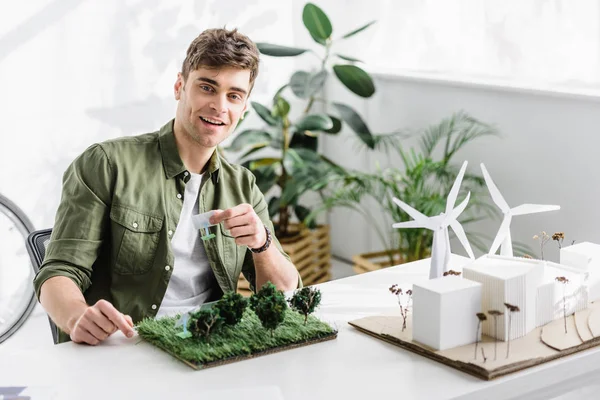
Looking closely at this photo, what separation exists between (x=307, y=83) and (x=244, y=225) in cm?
218

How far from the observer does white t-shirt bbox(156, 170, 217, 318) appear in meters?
2.23

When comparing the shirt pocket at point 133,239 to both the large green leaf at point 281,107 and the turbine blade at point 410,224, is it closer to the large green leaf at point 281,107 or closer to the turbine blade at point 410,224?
the turbine blade at point 410,224

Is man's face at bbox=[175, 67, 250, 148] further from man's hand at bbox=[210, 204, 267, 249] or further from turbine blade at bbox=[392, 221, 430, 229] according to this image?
turbine blade at bbox=[392, 221, 430, 229]

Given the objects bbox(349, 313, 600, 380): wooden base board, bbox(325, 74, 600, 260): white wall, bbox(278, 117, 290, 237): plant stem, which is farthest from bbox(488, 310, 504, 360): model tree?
bbox(278, 117, 290, 237): plant stem

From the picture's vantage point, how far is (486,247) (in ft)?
12.6

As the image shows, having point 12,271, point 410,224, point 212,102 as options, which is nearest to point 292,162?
point 12,271

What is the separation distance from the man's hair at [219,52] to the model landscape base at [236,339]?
68 cm

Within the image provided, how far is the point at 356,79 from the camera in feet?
13.6

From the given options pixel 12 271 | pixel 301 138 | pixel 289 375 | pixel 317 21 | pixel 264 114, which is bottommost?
pixel 12 271

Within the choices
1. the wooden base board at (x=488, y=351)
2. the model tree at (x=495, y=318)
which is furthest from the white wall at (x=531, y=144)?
the model tree at (x=495, y=318)

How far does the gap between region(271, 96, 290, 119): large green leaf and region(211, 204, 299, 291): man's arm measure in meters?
1.96

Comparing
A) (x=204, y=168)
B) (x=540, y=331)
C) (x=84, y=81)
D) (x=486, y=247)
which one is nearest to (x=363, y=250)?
(x=486, y=247)

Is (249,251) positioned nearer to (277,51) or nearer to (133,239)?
(133,239)

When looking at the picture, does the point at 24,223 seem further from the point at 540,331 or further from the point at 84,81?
the point at 540,331
